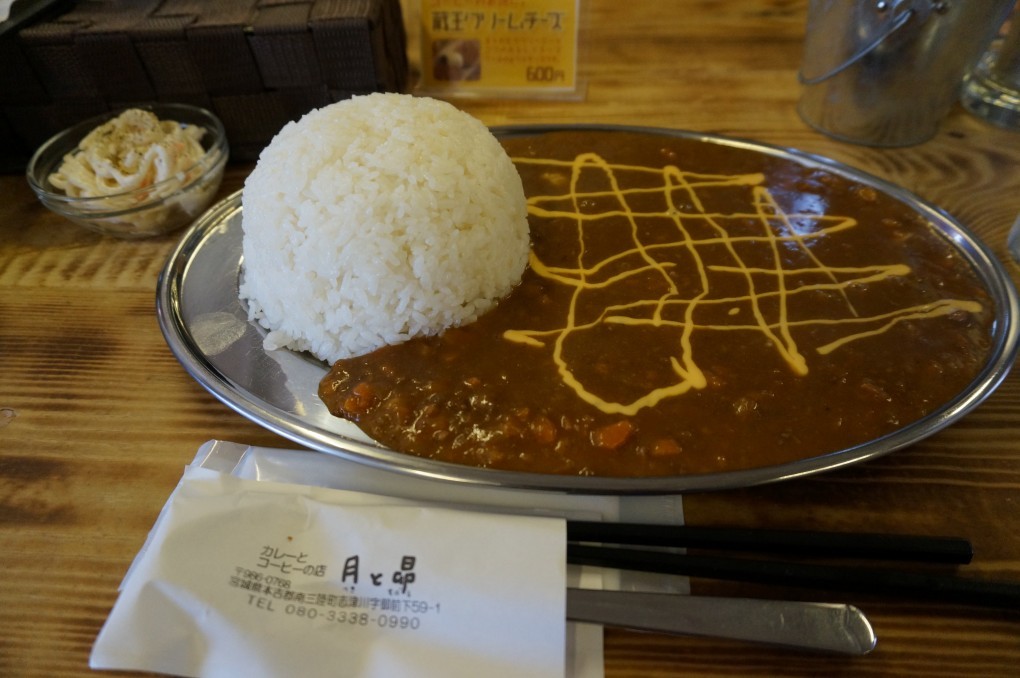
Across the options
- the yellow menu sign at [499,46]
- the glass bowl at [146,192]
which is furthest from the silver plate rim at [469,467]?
the yellow menu sign at [499,46]

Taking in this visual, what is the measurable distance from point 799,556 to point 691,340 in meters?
0.49

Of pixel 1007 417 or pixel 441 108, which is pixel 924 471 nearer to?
pixel 1007 417

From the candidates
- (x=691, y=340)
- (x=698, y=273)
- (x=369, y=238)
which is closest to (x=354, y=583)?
(x=369, y=238)

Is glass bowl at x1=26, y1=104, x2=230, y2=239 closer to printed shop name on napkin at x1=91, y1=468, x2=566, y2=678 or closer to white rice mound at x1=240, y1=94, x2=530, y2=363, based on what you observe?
white rice mound at x1=240, y1=94, x2=530, y2=363

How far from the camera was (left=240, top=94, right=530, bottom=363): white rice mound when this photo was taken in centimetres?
141

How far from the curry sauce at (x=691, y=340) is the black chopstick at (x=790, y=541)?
0.11 m

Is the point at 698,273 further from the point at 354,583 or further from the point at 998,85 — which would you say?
the point at 998,85

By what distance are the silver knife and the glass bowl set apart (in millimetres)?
1560

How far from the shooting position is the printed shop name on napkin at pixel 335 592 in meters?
0.95

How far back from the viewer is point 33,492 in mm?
1282

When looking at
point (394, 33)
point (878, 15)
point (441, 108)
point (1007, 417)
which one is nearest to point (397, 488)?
point (441, 108)

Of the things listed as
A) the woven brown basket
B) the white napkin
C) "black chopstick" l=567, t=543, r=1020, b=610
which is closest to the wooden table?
"black chopstick" l=567, t=543, r=1020, b=610

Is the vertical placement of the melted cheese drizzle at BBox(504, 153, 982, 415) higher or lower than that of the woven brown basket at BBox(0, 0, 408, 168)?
lower

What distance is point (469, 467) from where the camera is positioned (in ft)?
3.70
